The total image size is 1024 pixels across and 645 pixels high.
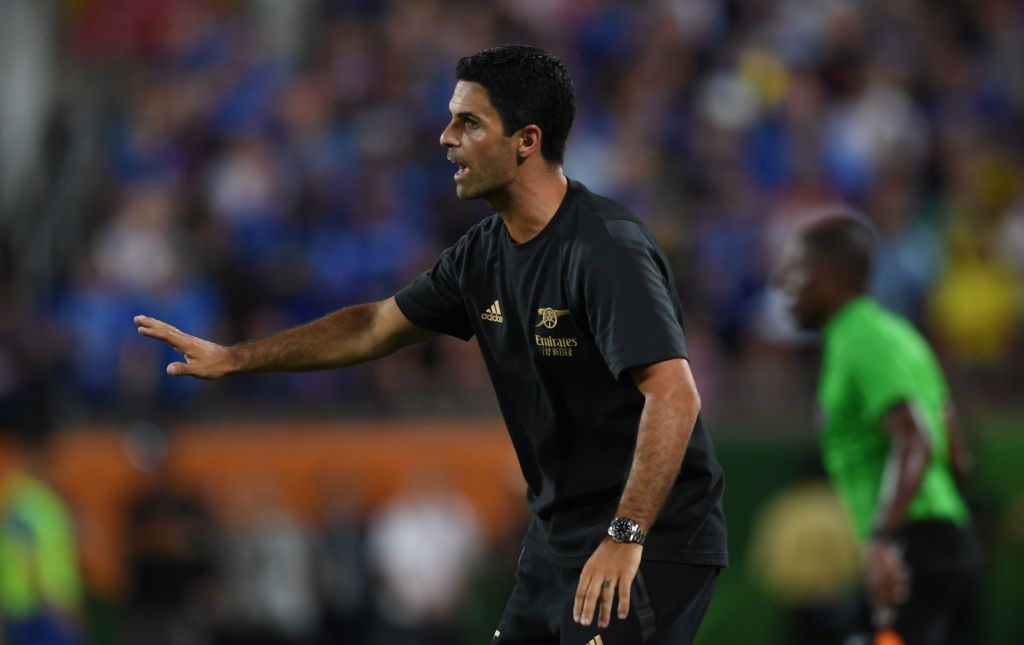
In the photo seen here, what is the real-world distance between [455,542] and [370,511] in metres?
0.66

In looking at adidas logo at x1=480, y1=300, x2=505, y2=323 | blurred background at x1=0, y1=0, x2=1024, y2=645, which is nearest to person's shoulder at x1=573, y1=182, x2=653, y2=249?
adidas logo at x1=480, y1=300, x2=505, y2=323

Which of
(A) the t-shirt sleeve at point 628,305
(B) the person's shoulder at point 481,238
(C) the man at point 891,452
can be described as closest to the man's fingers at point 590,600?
(A) the t-shirt sleeve at point 628,305

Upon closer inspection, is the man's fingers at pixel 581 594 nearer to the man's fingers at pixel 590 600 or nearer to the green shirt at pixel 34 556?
the man's fingers at pixel 590 600

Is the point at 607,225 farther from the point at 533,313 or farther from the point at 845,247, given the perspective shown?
A: the point at 845,247

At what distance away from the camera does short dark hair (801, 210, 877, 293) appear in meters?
7.58

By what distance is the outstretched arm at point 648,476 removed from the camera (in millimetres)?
4930

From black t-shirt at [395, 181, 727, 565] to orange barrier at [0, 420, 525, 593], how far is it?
22.9 feet

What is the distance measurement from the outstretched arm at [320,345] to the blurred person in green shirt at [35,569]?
634 centimetres

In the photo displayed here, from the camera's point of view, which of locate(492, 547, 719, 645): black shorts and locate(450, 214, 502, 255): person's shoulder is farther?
locate(450, 214, 502, 255): person's shoulder

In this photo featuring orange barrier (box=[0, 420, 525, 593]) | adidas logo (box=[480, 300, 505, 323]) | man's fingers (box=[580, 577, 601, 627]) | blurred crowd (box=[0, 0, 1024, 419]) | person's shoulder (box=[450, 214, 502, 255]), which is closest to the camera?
man's fingers (box=[580, 577, 601, 627])

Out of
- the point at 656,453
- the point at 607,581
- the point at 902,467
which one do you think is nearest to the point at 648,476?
the point at 656,453

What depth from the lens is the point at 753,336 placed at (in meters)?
12.2

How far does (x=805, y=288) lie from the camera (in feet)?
25.0

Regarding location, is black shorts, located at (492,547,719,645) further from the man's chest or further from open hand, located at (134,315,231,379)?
open hand, located at (134,315,231,379)
